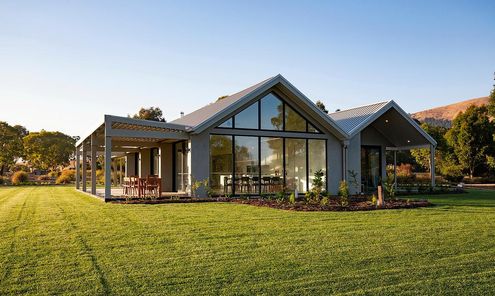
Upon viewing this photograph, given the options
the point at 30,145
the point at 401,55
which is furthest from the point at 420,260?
the point at 30,145

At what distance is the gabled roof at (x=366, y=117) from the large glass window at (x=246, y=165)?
4136 mm

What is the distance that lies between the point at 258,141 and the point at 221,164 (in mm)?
1746

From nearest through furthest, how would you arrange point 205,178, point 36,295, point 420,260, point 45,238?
point 36,295, point 420,260, point 45,238, point 205,178

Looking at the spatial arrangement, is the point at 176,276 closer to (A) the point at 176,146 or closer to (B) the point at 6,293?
(B) the point at 6,293

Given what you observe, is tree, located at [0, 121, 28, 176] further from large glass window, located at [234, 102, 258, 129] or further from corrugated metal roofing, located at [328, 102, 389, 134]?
large glass window, located at [234, 102, 258, 129]

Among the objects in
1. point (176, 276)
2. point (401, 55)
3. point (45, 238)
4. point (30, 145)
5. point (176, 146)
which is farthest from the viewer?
point (30, 145)

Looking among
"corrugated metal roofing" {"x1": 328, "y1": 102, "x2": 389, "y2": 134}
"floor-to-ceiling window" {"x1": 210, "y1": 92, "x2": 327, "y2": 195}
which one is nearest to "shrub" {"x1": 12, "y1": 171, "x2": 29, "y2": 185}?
"floor-to-ceiling window" {"x1": 210, "y1": 92, "x2": 327, "y2": 195}

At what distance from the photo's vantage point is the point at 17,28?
14.3 meters

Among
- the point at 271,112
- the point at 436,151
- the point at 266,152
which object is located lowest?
the point at 266,152

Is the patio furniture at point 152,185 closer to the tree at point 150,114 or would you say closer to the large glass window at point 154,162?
the large glass window at point 154,162

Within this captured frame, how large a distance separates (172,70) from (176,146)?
3215mm

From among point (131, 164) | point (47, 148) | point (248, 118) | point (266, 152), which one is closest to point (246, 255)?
point (248, 118)

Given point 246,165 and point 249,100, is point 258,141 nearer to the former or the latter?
point 246,165

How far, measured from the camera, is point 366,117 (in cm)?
1862
